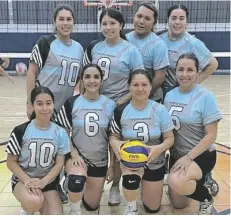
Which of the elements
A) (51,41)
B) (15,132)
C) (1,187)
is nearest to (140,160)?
(15,132)

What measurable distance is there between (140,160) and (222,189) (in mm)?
1291

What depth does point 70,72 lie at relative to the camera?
368 cm

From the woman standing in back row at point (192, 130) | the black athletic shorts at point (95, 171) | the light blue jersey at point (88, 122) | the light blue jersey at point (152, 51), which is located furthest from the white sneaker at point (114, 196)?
the light blue jersey at point (152, 51)

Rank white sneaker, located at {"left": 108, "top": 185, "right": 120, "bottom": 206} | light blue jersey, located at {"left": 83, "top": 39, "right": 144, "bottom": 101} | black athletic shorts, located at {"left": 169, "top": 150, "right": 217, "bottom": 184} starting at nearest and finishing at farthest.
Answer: black athletic shorts, located at {"left": 169, "top": 150, "right": 217, "bottom": 184}, light blue jersey, located at {"left": 83, "top": 39, "right": 144, "bottom": 101}, white sneaker, located at {"left": 108, "top": 185, "right": 120, "bottom": 206}

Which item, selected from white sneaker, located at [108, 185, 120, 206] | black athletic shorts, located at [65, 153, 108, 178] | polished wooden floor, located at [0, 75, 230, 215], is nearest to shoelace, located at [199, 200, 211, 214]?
polished wooden floor, located at [0, 75, 230, 215]

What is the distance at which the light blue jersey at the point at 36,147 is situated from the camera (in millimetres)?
3248

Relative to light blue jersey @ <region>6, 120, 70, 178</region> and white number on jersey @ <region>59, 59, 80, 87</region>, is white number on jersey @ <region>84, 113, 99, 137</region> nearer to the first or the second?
light blue jersey @ <region>6, 120, 70, 178</region>

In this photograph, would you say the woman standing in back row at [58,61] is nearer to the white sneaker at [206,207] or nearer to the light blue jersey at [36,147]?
the light blue jersey at [36,147]

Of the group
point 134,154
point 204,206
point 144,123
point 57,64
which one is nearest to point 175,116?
point 144,123

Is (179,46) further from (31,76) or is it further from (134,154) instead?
(31,76)

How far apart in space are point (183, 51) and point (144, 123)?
810 millimetres

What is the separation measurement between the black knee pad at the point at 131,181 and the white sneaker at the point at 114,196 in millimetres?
492

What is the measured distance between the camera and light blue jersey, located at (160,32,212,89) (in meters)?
3.81

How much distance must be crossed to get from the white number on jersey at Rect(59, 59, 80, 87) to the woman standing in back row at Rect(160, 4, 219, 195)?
0.80 m
